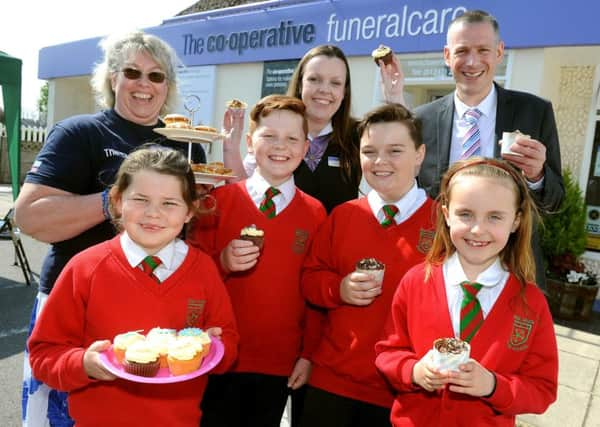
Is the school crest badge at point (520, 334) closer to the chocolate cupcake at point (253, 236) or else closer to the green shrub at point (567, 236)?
the chocolate cupcake at point (253, 236)

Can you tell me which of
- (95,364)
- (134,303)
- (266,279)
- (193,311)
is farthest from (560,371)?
(95,364)

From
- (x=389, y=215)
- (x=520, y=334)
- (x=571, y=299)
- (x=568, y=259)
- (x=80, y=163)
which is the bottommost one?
(x=571, y=299)

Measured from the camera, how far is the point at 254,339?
2.64 metres

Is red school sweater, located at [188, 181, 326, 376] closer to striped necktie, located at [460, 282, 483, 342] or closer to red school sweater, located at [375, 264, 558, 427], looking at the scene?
red school sweater, located at [375, 264, 558, 427]

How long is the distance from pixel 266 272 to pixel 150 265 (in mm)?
689

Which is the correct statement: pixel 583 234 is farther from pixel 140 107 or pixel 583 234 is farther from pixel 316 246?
pixel 140 107

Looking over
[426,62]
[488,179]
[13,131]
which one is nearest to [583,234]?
[426,62]

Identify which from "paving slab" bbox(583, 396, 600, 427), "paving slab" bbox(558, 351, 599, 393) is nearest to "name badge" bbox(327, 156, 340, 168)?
"paving slab" bbox(583, 396, 600, 427)

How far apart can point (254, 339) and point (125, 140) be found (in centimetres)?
130

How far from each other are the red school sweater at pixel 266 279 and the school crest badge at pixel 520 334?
1.14 metres

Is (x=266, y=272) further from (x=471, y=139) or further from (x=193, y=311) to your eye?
(x=471, y=139)

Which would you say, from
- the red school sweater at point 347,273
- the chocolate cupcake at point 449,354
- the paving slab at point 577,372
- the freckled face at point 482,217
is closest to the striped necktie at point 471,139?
the red school sweater at point 347,273

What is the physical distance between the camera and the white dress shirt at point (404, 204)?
252 cm

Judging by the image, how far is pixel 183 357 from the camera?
194 cm
